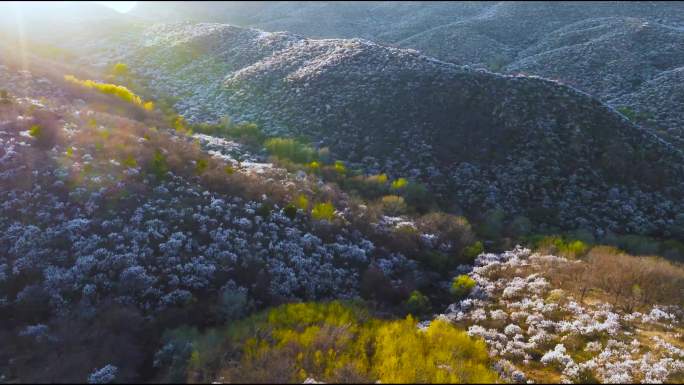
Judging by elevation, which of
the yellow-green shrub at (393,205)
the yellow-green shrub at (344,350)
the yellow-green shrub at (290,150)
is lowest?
the yellow-green shrub at (393,205)

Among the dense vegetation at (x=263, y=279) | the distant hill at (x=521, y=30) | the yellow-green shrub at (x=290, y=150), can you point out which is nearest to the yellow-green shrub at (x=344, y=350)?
the dense vegetation at (x=263, y=279)

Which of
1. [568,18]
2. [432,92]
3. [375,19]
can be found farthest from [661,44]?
[375,19]

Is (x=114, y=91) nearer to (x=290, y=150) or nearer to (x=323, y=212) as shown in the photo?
(x=290, y=150)

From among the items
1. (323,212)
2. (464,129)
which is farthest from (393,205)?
(464,129)

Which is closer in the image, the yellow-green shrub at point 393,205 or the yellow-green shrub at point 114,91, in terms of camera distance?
the yellow-green shrub at point 393,205

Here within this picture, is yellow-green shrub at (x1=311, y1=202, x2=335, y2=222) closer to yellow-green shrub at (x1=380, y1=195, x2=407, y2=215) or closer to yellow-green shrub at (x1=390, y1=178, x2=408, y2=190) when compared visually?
yellow-green shrub at (x1=380, y1=195, x2=407, y2=215)

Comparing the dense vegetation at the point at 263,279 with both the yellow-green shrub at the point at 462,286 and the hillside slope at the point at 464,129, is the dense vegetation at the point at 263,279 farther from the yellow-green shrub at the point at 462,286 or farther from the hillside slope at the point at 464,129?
the hillside slope at the point at 464,129

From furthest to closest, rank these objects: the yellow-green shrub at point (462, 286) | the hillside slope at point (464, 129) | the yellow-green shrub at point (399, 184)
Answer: the hillside slope at point (464, 129)
the yellow-green shrub at point (399, 184)
the yellow-green shrub at point (462, 286)

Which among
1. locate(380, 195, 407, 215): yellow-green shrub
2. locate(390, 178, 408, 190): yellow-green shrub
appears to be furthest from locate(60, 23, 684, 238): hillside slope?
locate(380, 195, 407, 215): yellow-green shrub

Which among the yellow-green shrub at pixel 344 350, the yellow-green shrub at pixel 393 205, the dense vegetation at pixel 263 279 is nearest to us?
the yellow-green shrub at pixel 344 350

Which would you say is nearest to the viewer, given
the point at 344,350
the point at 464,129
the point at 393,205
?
the point at 344,350

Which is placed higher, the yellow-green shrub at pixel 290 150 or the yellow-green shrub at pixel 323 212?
the yellow-green shrub at pixel 323 212
